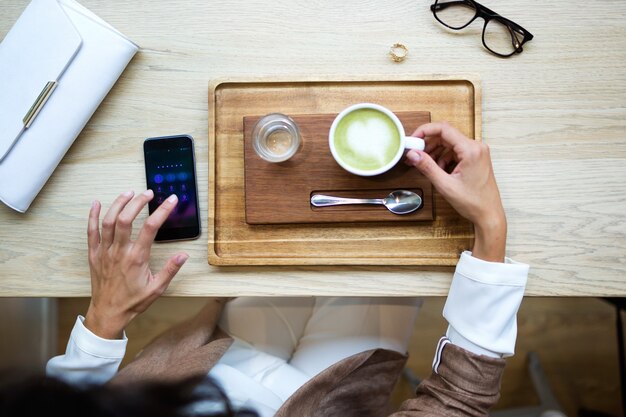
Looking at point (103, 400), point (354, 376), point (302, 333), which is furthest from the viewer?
point (302, 333)

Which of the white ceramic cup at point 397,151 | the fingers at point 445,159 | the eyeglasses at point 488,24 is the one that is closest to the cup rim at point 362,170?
the white ceramic cup at point 397,151

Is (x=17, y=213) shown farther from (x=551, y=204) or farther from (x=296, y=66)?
(x=551, y=204)

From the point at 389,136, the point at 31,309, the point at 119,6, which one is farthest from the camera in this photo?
the point at 31,309

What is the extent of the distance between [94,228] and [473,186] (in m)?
0.68

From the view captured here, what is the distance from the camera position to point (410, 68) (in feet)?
3.25

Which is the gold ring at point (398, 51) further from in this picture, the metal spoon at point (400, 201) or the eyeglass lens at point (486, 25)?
the metal spoon at point (400, 201)

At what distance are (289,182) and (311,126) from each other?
0.11 m

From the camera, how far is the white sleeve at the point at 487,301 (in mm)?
902

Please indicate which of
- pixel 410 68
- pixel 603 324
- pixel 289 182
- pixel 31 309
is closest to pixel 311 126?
pixel 289 182

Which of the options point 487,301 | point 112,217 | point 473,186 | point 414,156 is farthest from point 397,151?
point 112,217

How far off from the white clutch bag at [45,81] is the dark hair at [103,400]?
351 mm

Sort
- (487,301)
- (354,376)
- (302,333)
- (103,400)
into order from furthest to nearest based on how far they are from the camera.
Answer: (302,333)
(354,376)
(487,301)
(103,400)

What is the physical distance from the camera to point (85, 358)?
974mm

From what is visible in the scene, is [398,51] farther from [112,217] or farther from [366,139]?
[112,217]
